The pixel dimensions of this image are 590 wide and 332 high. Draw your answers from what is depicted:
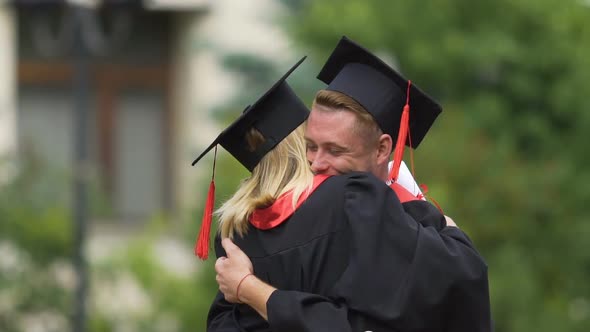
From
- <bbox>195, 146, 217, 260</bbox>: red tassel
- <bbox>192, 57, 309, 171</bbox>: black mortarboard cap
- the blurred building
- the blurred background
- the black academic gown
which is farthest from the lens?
the blurred building

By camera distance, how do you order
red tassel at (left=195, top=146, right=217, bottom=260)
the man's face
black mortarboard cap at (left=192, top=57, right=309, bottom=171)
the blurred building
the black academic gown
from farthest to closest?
the blurred building → red tassel at (left=195, top=146, right=217, bottom=260) → black mortarboard cap at (left=192, top=57, right=309, bottom=171) → the man's face → the black academic gown

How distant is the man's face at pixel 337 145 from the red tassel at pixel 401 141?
0.20ft

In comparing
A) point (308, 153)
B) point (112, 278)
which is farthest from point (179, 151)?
point (308, 153)

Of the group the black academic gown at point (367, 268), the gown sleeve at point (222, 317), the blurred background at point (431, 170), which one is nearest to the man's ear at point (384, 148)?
the black academic gown at point (367, 268)

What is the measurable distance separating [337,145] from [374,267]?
0.37m

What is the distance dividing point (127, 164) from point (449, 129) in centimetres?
843

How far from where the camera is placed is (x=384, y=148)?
12.9 feet

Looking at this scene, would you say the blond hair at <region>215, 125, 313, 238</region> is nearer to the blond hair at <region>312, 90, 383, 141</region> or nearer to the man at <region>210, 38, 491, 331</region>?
the man at <region>210, 38, 491, 331</region>

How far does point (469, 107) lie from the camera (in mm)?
13211

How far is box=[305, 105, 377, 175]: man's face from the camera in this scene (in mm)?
3846

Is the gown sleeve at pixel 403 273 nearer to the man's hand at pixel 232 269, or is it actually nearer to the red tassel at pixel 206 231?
the man's hand at pixel 232 269

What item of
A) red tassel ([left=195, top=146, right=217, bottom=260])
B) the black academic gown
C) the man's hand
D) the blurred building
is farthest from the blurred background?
the black academic gown

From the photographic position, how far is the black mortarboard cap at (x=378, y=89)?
394 cm

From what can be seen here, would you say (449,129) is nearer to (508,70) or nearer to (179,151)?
(508,70)
